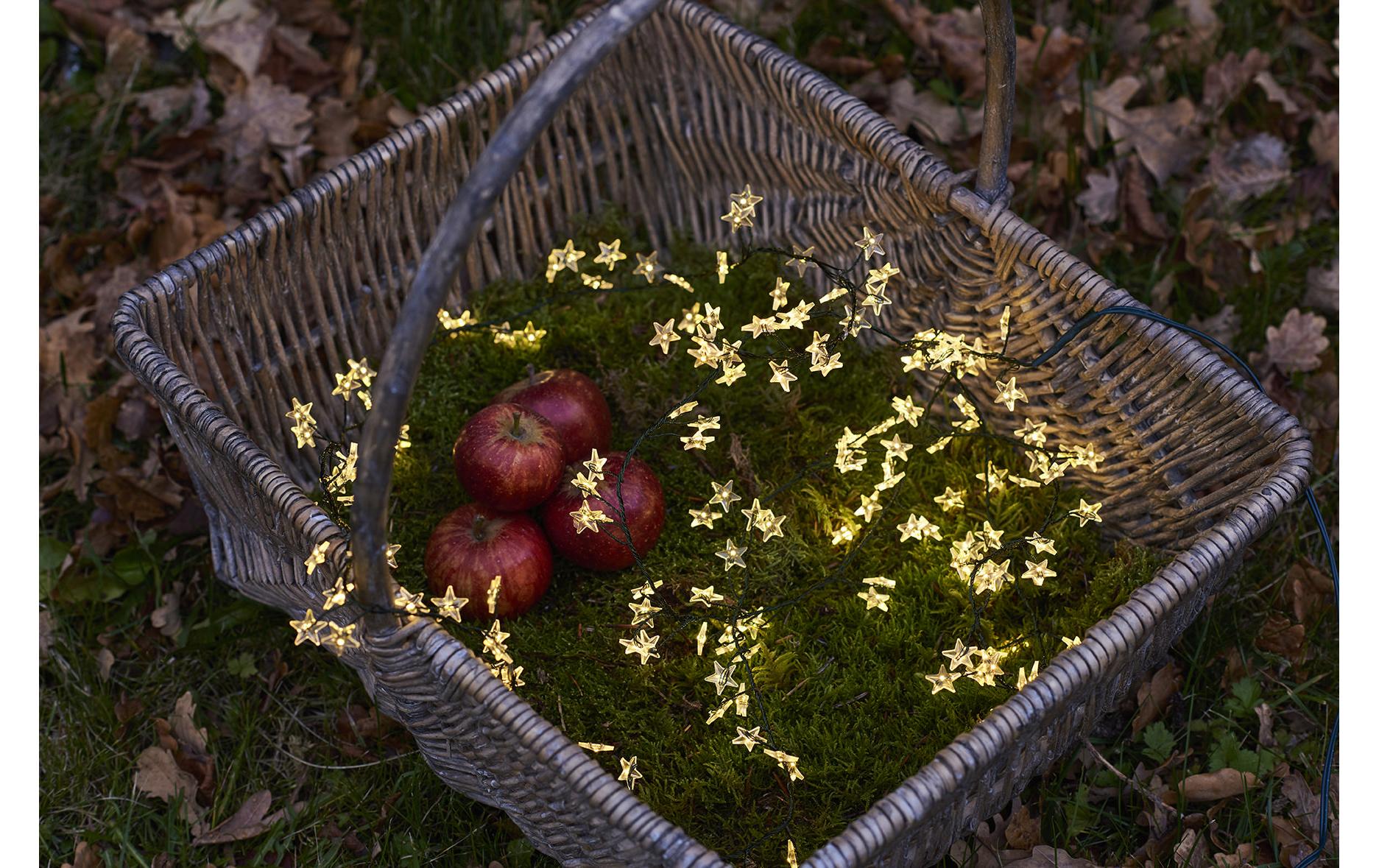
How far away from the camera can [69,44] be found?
3.10m

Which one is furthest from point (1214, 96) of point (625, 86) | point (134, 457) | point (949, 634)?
point (134, 457)

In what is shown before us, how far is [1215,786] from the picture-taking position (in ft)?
6.81

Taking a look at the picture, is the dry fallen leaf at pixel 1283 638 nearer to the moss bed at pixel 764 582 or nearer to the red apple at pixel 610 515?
the moss bed at pixel 764 582

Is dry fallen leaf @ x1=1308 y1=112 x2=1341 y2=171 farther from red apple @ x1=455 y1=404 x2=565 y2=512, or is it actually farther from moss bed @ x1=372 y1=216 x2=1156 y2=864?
red apple @ x1=455 y1=404 x2=565 y2=512

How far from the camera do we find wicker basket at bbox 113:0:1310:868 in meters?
1.66

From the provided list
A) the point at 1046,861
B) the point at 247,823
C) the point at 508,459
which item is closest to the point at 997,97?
the point at 508,459

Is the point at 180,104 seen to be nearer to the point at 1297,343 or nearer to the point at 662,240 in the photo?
the point at 662,240

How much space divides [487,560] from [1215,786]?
4.11 ft

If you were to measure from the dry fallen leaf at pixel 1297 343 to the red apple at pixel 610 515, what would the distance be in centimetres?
134

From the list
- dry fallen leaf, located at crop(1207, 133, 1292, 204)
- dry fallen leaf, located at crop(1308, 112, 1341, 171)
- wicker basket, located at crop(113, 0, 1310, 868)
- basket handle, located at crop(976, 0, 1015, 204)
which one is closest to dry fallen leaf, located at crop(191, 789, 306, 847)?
wicker basket, located at crop(113, 0, 1310, 868)

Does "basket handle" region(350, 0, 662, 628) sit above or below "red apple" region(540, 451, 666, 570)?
above

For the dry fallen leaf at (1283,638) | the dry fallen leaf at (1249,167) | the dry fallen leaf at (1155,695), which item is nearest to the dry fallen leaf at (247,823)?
the dry fallen leaf at (1155,695)

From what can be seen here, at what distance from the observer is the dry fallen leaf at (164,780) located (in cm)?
214

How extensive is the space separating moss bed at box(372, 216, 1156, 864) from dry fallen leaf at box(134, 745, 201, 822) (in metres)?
0.53
